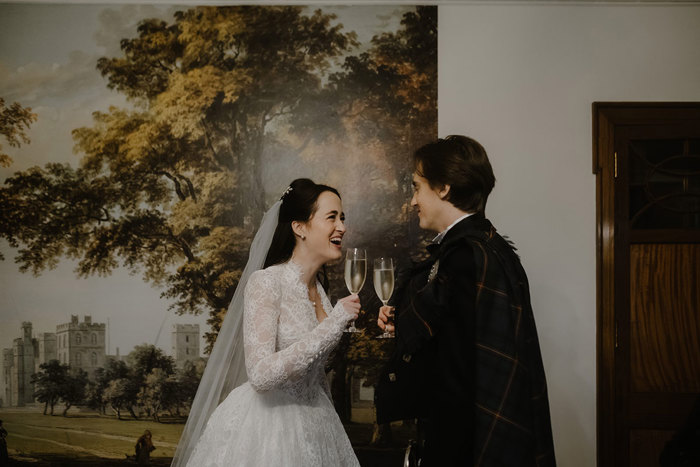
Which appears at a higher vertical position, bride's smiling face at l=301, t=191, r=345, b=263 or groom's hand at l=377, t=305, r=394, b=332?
bride's smiling face at l=301, t=191, r=345, b=263

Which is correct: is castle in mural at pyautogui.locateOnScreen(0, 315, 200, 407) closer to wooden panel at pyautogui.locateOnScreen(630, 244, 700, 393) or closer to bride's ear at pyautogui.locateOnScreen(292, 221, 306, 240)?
bride's ear at pyautogui.locateOnScreen(292, 221, 306, 240)

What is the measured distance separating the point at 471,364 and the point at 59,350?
2747 mm

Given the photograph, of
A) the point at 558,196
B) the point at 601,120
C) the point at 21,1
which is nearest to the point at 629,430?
the point at 558,196

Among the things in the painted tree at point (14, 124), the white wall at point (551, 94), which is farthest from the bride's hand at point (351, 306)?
the painted tree at point (14, 124)

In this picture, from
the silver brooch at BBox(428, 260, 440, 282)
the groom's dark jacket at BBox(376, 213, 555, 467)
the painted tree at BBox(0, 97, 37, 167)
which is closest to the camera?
the groom's dark jacket at BBox(376, 213, 555, 467)

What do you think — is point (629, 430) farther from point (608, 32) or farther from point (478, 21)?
point (478, 21)

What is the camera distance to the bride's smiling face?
7.66 ft

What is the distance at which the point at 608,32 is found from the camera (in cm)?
348

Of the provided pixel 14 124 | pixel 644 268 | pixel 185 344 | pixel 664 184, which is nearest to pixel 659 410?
pixel 644 268

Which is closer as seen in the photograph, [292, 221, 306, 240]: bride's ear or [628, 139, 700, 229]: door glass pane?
[292, 221, 306, 240]: bride's ear

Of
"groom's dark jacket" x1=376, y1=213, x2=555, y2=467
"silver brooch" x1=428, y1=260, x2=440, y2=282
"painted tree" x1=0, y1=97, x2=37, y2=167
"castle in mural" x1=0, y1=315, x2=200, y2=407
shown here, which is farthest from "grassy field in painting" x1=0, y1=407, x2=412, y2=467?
"silver brooch" x1=428, y1=260, x2=440, y2=282

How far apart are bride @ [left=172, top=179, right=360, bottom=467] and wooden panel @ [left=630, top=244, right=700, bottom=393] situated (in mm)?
2008

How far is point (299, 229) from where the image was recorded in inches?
94.4

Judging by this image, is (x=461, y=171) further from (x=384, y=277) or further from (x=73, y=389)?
(x=73, y=389)
